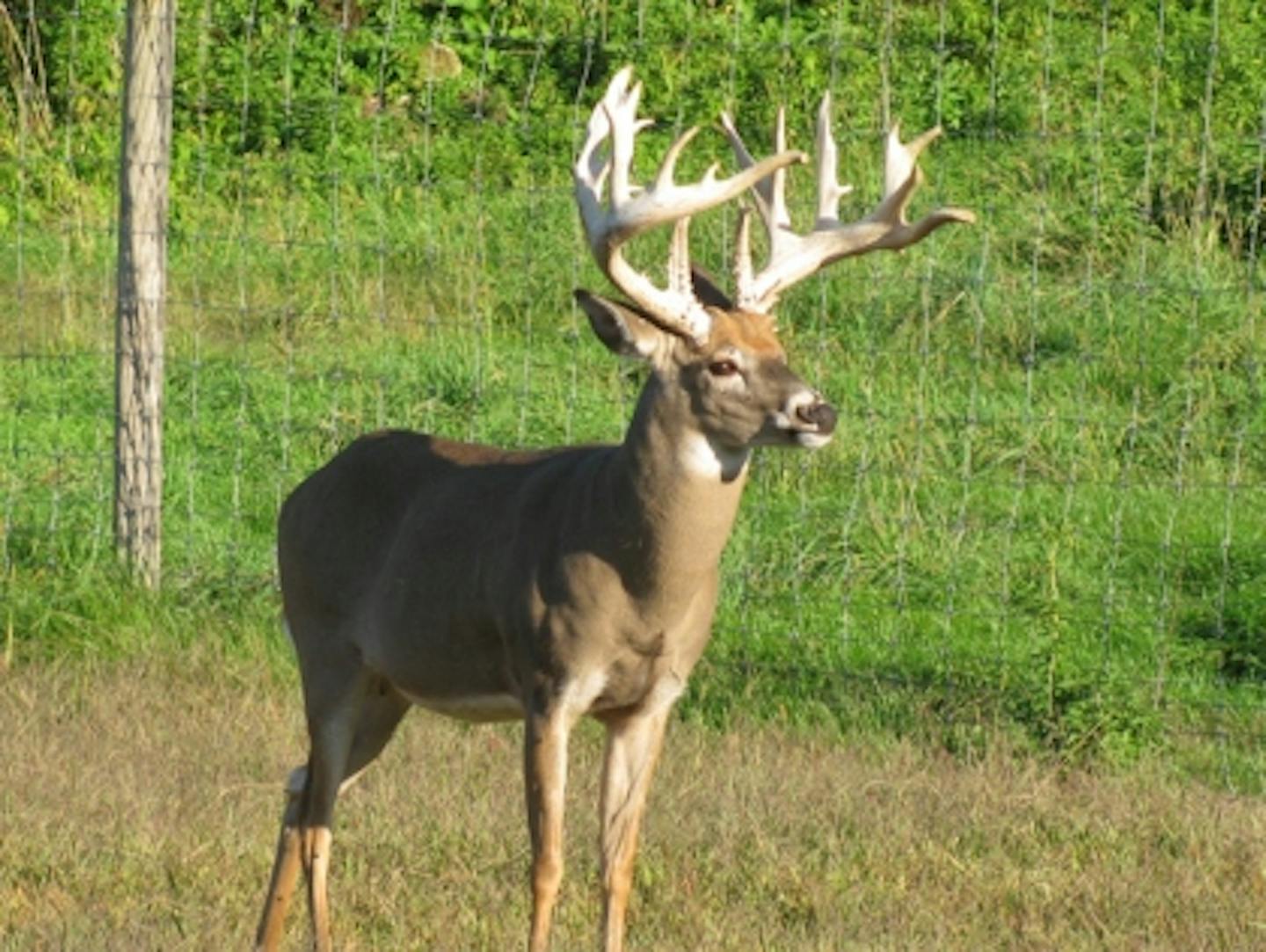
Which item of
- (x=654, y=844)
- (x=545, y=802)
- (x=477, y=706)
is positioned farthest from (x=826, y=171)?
(x=654, y=844)

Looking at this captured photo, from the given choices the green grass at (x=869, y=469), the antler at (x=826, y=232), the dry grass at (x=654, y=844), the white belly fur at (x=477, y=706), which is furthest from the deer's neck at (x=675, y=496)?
the green grass at (x=869, y=469)

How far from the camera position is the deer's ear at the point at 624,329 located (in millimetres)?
5688

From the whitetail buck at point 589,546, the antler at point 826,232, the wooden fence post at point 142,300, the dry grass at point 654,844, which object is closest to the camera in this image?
the whitetail buck at point 589,546

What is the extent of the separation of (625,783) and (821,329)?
3.15 m

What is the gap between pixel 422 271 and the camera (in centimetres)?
1093

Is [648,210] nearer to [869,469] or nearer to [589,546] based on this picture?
[589,546]

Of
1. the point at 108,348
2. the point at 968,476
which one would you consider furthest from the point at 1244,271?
the point at 108,348

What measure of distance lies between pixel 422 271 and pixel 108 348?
4.18 ft

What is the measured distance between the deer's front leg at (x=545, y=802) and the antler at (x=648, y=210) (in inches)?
33.8

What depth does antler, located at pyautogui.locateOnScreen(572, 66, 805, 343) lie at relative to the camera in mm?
5617

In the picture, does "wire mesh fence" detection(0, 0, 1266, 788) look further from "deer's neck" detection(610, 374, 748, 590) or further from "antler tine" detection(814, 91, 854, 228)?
"deer's neck" detection(610, 374, 748, 590)

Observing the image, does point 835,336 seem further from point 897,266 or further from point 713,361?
point 713,361

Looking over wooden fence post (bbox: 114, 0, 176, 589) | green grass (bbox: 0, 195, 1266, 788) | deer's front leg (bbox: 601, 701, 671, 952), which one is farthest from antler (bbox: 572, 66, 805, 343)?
wooden fence post (bbox: 114, 0, 176, 589)

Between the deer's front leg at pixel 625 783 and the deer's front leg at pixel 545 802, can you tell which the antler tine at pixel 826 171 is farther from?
the deer's front leg at pixel 545 802
